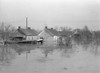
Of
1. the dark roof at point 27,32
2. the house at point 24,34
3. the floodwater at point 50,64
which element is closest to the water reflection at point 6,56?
the floodwater at point 50,64

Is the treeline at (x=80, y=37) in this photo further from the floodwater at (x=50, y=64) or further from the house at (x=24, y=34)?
the house at (x=24, y=34)

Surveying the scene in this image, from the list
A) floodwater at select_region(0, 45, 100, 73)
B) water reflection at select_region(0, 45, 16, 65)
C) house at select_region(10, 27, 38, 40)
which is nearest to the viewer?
floodwater at select_region(0, 45, 100, 73)

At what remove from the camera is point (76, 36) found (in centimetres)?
1644

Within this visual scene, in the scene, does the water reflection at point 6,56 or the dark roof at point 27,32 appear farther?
the dark roof at point 27,32

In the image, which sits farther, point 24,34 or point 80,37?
point 80,37

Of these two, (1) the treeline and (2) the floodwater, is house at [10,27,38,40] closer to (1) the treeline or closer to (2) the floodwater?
(1) the treeline

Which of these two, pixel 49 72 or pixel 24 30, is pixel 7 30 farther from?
pixel 49 72

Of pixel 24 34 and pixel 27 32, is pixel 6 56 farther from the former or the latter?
pixel 27 32

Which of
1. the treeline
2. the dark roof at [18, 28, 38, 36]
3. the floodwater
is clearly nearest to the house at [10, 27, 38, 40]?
the dark roof at [18, 28, 38, 36]

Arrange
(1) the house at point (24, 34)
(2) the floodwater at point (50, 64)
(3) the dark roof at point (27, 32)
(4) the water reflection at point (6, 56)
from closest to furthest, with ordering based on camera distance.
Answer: (2) the floodwater at point (50, 64) < (4) the water reflection at point (6, 56) < (1) the house at point (24, 34) < (3) the dark roof at point (27, 32)

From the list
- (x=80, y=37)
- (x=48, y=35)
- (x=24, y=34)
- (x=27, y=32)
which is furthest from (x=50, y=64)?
(x=80, y=37)

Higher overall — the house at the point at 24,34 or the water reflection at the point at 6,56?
the house at the point at 24,34

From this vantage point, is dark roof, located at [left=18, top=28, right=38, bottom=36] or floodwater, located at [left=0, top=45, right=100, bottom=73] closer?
floodwater, located at [left=0, top=45, right=100, bottom=73]

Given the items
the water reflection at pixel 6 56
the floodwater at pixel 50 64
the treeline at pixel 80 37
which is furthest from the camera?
the treeline at pixel 80 37
